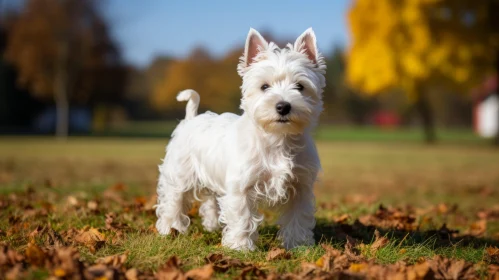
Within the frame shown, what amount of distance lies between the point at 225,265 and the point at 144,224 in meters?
2.02

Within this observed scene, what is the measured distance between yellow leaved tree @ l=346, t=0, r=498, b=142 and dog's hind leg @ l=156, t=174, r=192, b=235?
1072 inches

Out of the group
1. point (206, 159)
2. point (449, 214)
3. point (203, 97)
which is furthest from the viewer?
point (203, 97)

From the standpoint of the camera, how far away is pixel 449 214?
791 centimetres

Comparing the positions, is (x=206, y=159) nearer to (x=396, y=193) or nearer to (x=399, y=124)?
(x=396, y=193)

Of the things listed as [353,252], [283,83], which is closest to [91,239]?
[283,83]

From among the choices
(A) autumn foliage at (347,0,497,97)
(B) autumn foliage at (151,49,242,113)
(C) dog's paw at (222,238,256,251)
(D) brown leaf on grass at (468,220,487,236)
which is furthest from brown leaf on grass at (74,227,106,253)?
(B) autumn foliage at (151,49,242,113)

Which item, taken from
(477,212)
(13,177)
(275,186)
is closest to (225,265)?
(275,186)

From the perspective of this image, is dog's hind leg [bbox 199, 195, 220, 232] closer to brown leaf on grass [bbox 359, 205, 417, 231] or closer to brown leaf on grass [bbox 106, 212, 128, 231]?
brown leaf on grass [bbox 106, 212, 128, 231]

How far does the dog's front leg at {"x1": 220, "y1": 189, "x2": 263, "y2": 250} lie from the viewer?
4.55 meters

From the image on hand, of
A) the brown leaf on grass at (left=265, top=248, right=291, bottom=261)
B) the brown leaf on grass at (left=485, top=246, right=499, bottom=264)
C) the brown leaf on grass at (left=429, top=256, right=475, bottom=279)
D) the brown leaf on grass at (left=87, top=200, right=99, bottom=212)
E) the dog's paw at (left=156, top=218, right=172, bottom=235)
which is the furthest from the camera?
the brown leaf on grass at (left=87, top=200, right=99, bottom=212)

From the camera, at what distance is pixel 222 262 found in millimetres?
3922

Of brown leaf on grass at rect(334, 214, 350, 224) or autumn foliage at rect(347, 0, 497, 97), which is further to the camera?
autumn foliage at rect(347, 0, 497, 97)

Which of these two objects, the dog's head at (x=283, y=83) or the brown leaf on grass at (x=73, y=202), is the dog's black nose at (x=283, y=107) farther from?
the brown leaf on grass at (x=73, y=202)

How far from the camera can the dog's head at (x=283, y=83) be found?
4273mm
